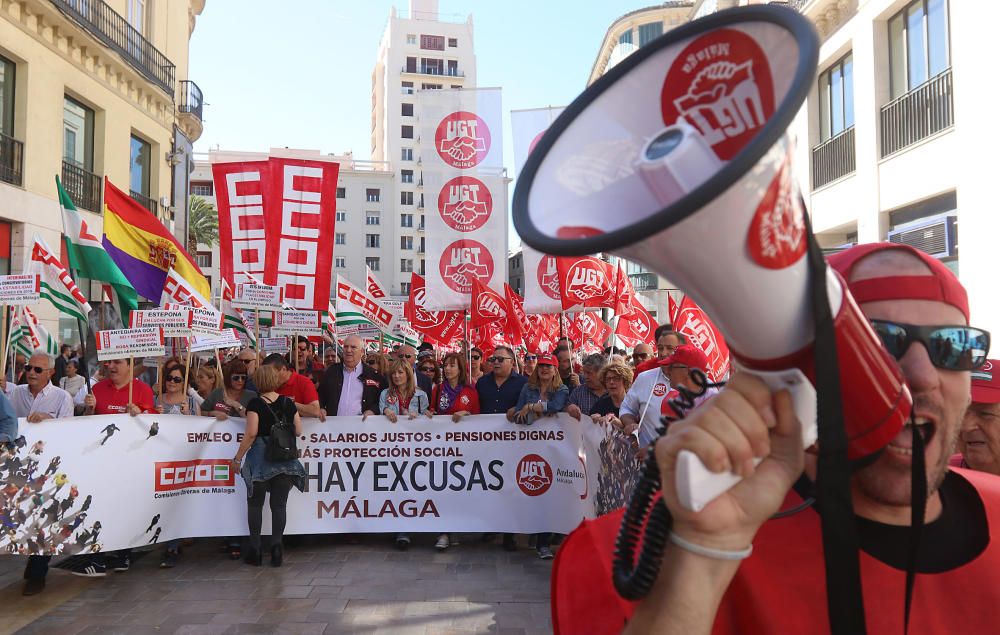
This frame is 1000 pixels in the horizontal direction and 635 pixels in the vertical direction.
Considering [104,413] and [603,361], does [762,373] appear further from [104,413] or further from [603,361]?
[104,413]

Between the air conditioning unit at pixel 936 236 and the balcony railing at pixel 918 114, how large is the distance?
1274 millimetres

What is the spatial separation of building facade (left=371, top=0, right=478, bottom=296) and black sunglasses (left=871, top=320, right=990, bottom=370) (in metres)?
75.0

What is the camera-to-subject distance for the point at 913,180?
10914mm

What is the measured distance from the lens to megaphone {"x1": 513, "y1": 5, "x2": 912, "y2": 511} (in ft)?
2.50

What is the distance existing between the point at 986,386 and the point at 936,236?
29.0 feet

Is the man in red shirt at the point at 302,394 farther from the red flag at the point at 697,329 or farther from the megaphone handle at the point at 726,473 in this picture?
the megaphone handle at the point at 726,473

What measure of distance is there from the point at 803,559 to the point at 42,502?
6003 millimetres

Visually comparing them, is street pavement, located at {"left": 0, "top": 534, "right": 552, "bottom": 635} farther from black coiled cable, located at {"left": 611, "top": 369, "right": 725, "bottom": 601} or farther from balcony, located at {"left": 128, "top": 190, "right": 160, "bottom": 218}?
balcony, located at {"left": 128, "top": 190, "right": 160, "bottom": 218}

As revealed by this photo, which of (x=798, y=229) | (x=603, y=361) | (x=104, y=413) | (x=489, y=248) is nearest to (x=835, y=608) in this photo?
(x=798, y=229)

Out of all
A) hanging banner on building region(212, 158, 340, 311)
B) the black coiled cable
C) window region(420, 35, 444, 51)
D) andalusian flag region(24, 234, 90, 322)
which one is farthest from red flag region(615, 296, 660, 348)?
window region(420, 35, 444, 51)

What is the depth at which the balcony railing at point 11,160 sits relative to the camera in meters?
14.0

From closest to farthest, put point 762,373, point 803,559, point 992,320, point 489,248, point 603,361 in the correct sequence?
point 762,373, point 803,559, point 603,361, point 992,320, point 489,248

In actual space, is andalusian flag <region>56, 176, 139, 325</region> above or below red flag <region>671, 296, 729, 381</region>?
above

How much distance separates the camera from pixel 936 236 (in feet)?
34.0
